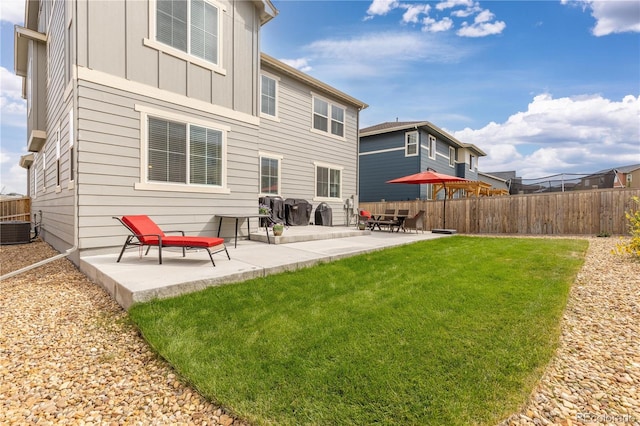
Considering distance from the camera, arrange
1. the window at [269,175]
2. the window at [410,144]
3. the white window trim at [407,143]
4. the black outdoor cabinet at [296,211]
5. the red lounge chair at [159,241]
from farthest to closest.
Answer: the window at [410,144] < the white window trim at [407,143] < the black outdoor cabinet at [296,211] < the window at [269,175] < the red lounge chair at [159,241]

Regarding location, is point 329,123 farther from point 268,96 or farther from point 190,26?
point 190,26

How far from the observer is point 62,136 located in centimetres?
647

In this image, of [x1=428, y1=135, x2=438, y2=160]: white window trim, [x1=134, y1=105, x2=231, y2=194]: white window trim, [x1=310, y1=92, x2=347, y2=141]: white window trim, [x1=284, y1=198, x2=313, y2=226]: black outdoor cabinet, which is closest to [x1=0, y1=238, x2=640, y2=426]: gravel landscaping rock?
[x1=134, y1=105, x2=231, y2=194]: white window trim

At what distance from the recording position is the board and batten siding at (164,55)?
5086 millimetres

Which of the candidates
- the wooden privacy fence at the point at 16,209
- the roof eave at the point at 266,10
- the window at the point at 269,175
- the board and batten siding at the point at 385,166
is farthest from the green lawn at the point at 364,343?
the board and batten siding at the point at 385,166

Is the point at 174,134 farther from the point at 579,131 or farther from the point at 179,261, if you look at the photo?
the point at 579,131

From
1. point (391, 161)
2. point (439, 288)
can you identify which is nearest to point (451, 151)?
point (391, 161)

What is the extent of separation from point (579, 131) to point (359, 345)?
32120 mm

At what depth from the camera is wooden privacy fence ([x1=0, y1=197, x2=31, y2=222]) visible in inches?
459

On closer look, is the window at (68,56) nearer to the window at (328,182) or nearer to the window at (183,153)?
the window at (183,153)

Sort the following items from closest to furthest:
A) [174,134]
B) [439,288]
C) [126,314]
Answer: [126,314] < [439,288] < [174,134]

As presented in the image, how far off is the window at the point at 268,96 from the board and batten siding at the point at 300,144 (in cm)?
20

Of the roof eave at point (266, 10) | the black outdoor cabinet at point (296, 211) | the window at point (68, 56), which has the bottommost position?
the black outdoor cabinet at point (296, 211)

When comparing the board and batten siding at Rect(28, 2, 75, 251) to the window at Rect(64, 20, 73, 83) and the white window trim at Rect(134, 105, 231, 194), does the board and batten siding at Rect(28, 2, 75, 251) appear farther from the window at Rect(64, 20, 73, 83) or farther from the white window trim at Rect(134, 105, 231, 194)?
the white window trim at Rect(134, 105, 231, 194)
